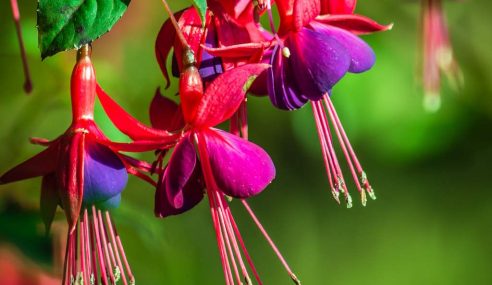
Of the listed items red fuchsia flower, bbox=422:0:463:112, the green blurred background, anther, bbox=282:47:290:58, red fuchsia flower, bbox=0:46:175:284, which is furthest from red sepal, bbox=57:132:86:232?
red fuchsia flower, bbox=422:0:463:112

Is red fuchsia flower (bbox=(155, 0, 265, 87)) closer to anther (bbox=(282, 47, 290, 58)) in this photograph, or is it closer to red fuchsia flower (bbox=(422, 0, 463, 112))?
anther (bbox=(282, 47, 290, 58))

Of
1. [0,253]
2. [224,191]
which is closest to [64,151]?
[224,191]

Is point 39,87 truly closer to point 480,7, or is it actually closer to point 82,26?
point 82,26

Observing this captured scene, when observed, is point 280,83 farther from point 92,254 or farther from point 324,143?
point 92,254

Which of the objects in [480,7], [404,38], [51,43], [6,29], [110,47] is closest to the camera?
[51,43]

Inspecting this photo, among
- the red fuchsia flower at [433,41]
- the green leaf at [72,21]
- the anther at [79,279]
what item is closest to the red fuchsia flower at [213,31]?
the green leaf at [72,21]

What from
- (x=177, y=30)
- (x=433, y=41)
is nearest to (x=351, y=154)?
(x=177, y=30)
